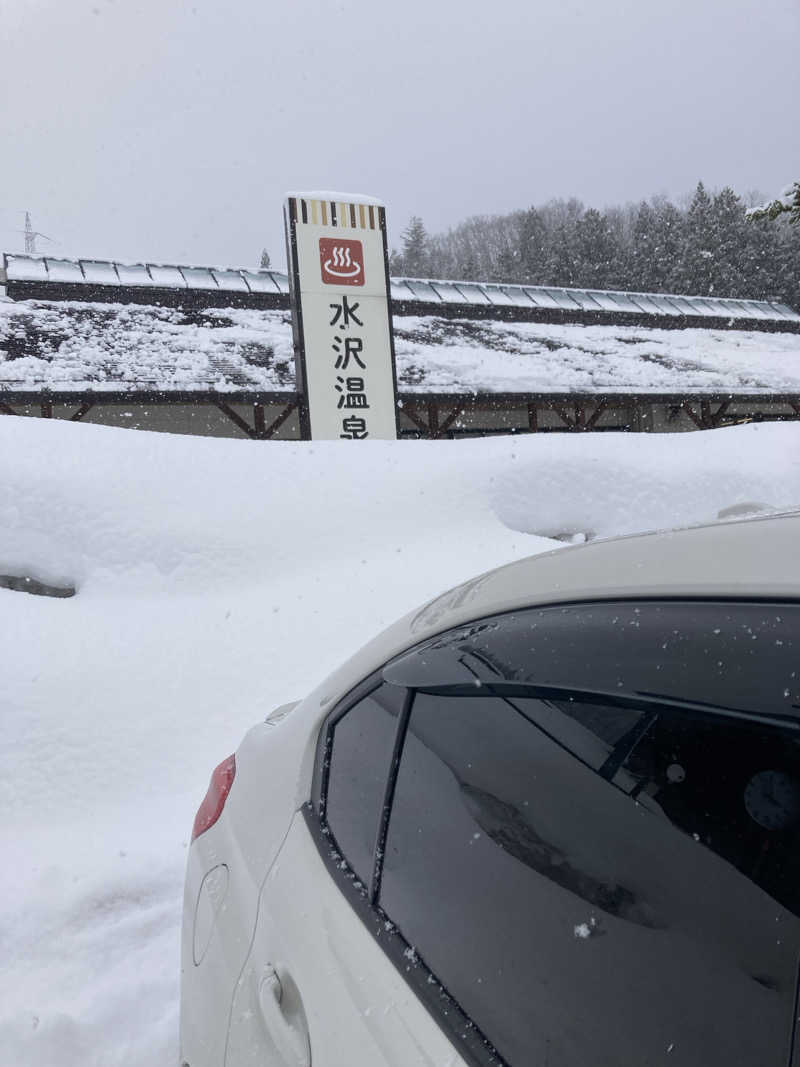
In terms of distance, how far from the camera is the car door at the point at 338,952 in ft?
2.89

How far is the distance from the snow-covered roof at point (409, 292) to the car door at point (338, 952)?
1422 cm

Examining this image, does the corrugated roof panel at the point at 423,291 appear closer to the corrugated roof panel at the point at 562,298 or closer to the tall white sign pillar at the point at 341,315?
the corrugated roof panel at the point at 562,298

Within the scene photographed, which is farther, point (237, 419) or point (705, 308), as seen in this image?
point (705, 308)

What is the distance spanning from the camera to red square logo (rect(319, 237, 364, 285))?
365 inches

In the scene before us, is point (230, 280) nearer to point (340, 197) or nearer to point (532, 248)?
point (340, 197)

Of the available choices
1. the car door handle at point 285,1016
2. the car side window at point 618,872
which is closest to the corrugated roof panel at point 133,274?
the car door handle at point 285,1016

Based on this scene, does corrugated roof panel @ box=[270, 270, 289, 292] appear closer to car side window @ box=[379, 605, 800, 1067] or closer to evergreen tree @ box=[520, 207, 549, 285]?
car side window @ box=[379, 605, 800, 1067]

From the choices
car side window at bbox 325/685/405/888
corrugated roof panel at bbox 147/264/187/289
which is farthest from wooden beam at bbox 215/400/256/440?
car side window at bbox 325/685/405/888

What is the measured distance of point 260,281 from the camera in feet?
52.1

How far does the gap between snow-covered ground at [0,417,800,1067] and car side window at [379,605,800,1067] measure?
58.1 inches

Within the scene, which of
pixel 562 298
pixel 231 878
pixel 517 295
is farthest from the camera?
pixel 562 298

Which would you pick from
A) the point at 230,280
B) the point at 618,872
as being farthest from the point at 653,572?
the point at 230,280

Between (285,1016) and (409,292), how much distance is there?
17129mm

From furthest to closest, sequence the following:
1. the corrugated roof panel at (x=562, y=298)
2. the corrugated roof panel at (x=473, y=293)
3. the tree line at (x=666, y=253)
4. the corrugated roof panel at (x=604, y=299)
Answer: the tree line at (x=666, y=253)
the corrugated roof panel at (x=604, y=299)
the corrugated roof panel at (x=562, y=298)
the corrugated roof panel at (x=473, y=293)
